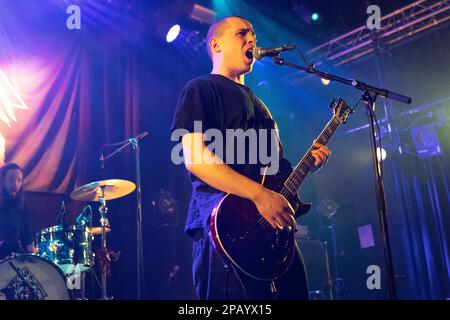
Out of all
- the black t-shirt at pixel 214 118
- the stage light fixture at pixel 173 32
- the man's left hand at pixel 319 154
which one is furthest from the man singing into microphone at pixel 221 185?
the stage light fixture at pixel 173 32

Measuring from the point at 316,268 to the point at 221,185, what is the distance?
531 centimetres

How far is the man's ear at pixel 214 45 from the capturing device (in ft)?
9.57

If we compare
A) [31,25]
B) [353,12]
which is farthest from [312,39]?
[31,25]

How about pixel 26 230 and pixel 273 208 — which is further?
pixel 26 230

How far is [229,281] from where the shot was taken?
2.12 metres

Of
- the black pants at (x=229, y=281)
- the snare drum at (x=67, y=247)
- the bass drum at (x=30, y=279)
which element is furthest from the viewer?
the snare drum at (x=67, y=247)

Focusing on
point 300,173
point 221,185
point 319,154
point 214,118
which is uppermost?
point 214,118

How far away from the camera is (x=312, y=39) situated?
28.9 ft

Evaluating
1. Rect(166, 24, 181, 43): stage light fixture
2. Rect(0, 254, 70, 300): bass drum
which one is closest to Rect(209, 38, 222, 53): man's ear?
Rect(0, 254, 70, 300): bass drum

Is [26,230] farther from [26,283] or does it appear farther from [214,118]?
[214,118]

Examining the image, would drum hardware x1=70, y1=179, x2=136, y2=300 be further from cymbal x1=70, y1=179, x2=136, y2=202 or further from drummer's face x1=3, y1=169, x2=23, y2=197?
drummer's face x1=3, y1=169, x2=23, y2=197

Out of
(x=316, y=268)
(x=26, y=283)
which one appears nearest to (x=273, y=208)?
(x=26, y=283)

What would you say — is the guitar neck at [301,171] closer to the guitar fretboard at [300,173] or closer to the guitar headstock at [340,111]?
the guitar fretboard at [300,173]
